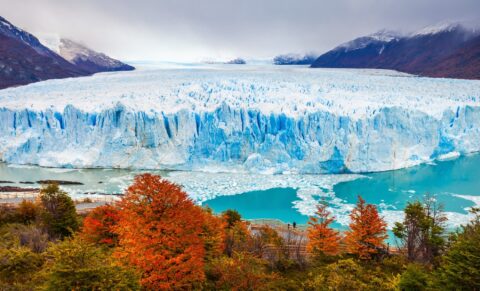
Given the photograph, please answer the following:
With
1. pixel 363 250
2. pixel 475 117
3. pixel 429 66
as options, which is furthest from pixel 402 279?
pixel 429 66

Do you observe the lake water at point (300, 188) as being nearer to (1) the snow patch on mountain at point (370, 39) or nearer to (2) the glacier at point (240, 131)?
(2) the glacier at point (240, 131)

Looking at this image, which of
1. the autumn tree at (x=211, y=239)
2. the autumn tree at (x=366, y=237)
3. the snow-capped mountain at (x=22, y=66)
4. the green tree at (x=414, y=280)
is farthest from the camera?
the snow-capped mountain at (x=22, y=66)

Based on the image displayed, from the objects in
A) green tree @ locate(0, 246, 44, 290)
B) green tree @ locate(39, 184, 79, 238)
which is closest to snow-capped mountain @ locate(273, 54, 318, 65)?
green tree @ locate(39, 184, 79, 238)

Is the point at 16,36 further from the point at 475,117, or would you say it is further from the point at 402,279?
the point at 402,279

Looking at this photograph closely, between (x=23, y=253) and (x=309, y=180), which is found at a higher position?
(x=23, y=253)

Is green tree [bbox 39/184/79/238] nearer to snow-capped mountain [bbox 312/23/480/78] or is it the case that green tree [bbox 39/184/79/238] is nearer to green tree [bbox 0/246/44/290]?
green tree [bbox 0/246/44/290]

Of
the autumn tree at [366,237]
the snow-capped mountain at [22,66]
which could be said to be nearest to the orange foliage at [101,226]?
the autumn tree at [366,237]
